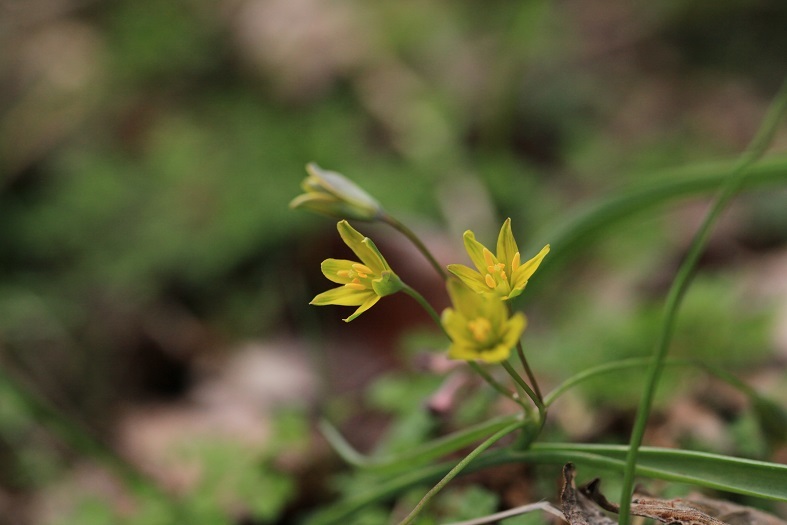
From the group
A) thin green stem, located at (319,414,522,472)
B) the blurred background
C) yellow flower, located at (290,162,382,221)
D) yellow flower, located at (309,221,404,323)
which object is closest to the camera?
yellow flower, located at (309,221,404,323)

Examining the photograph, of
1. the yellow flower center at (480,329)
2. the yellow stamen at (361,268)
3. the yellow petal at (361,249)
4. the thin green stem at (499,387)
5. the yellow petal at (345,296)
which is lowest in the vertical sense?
the thin green stem at (499,387)

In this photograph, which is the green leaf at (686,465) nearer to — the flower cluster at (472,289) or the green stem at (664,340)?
the green stem at (664,340)

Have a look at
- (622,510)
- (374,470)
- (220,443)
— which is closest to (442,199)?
(220,443)

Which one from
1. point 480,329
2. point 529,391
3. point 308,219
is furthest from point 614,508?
point 308,219

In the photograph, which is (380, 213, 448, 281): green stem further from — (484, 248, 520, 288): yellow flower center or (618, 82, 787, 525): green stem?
(618, 82, 787, 525): green stem

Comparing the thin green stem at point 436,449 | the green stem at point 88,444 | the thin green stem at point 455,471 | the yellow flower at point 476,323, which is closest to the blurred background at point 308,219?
the green stem at point 88,444

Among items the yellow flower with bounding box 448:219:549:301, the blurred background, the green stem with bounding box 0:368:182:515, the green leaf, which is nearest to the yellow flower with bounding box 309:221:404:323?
the yellow flower with bounding box 448:219:549:301
